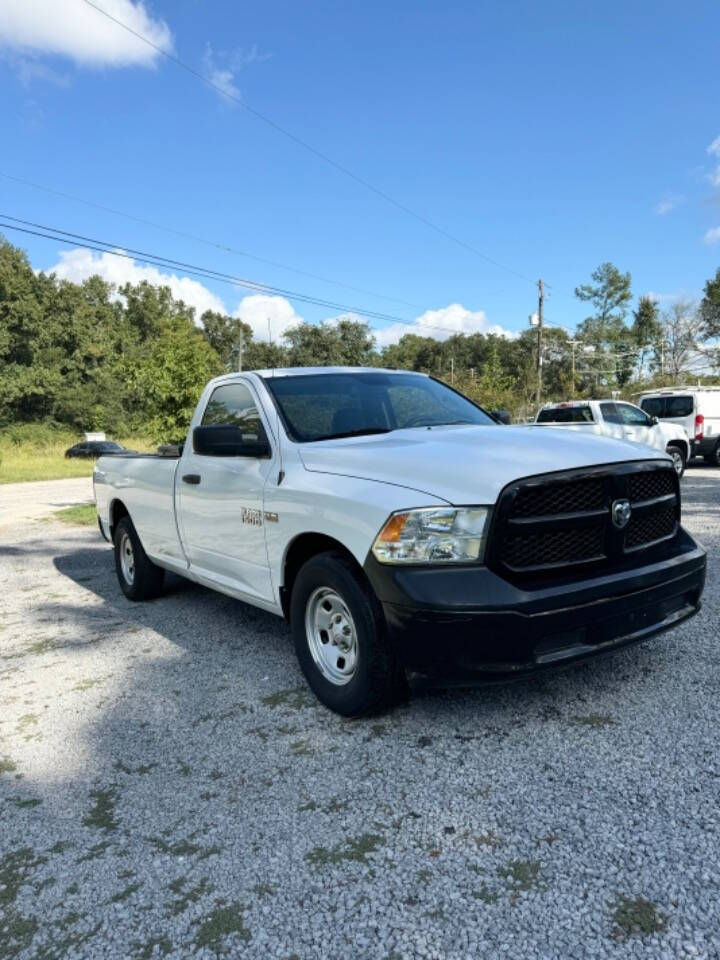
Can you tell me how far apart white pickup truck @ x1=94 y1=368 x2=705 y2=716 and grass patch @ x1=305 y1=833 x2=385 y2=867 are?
70 cm

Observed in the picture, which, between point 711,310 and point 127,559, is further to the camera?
point 711,310

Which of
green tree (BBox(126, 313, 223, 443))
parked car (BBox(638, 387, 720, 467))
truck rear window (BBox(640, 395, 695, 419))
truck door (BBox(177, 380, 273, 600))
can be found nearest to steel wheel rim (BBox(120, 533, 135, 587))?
truck door (BBox(177, 380, 273, 600))

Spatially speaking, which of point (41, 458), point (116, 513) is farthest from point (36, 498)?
point (41, 458)

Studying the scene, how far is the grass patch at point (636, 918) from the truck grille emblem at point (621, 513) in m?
1.55

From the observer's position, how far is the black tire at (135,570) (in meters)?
5.86

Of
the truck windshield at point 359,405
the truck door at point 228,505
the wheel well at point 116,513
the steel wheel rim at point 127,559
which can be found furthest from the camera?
the wheel well at point 116,513

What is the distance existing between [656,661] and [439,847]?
208cm

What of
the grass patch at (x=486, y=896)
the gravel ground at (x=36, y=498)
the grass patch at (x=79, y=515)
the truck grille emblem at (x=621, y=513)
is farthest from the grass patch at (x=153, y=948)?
the grass patch at (x=79, y=515)

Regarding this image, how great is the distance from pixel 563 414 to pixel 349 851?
45.8ft

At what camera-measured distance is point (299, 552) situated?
367cm

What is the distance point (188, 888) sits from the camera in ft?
7.36

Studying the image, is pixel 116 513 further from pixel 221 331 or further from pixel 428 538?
pixel 221 331

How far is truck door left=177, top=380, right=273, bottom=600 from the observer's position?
3979 millimetres

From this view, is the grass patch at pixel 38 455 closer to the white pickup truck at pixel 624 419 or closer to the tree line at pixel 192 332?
the tree line at pixel 192 332
